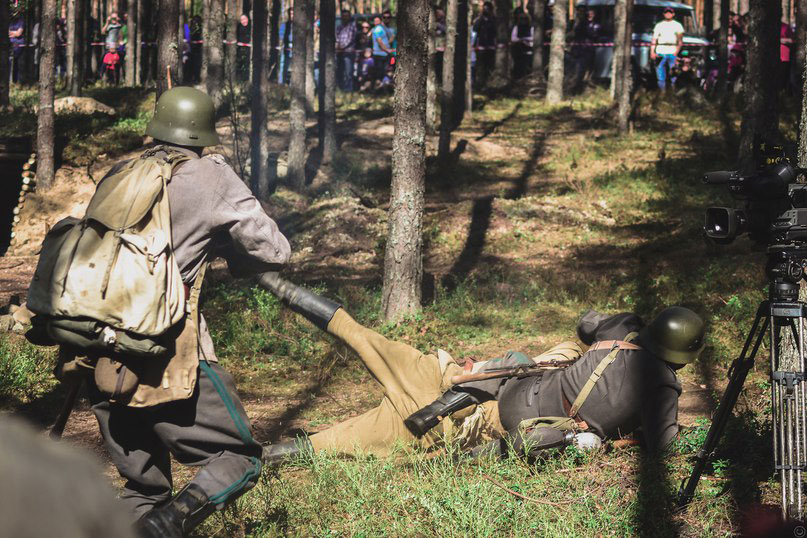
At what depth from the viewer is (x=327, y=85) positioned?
55.3 ft

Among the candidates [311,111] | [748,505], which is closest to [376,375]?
[748,505]

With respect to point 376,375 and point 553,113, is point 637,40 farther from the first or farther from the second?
point 376,375

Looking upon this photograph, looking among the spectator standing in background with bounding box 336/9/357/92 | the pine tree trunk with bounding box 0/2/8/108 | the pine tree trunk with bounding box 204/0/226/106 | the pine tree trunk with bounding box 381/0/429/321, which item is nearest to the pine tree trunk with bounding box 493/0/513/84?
the spectator standing in background with bounding box 336/9/357/92

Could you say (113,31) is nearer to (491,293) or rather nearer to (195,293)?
(491,293)

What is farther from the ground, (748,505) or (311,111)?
(311,111)

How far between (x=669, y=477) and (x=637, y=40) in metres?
18.8

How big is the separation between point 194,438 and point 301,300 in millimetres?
1371

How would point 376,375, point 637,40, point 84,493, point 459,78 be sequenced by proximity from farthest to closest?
point 637,40 < point 459,78 < point 376,375 < point 84,493

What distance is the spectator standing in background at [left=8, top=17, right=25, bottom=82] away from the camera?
1081 inches

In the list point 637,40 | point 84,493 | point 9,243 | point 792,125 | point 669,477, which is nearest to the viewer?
point 84,493

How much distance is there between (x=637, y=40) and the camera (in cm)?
2169

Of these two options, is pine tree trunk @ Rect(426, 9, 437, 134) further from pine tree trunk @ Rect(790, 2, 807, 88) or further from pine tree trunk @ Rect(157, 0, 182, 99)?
pine tree trunk @ Rect(790, 2, 807, 88)

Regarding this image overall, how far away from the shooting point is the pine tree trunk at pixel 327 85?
16.8 meters

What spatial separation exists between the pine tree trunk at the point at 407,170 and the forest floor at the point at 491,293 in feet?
1.26
